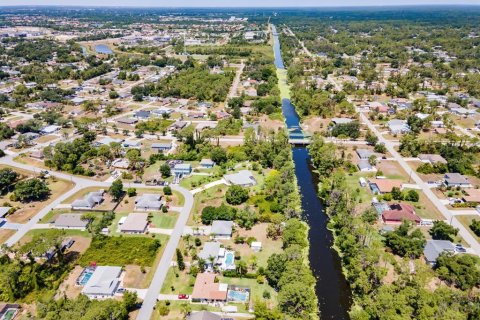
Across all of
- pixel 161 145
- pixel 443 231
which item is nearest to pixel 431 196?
pixel 443 231

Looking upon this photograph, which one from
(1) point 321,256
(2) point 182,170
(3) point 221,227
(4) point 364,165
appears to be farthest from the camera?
(4) point 364,165

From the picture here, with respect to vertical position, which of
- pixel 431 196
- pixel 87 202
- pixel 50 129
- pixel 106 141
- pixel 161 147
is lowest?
pixel 431 196

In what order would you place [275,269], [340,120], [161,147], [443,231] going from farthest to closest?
[340,120]
[161,147]
[443,231]
[275,269]

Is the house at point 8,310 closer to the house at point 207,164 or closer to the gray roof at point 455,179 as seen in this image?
the house at point 207,164

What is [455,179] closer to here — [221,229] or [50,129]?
[221,229]

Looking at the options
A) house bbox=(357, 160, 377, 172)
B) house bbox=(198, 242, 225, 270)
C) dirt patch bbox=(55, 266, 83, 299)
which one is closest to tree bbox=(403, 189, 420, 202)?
house bbox=(357, 160, 377, 172)

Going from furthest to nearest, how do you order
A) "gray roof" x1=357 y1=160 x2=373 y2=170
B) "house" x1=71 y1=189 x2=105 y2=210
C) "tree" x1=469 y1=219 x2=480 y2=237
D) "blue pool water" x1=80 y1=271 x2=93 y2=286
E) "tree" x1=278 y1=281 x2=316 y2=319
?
1. "gray roof" x1=357 y1=160 x2=373 y2=170
2. "house" x1=71 y1=189 x2=105 y2=210
3. "tree" x1=469 y1=219 x2=480 y2=237
4. "blue pool water" x1=80 y1=271 x2=93 y2=286
5. "tree" x1=278 y1=281 x2=316 y2=319

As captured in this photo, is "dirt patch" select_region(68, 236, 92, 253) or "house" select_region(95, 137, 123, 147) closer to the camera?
"dirt patch" select_region(68, 236, 92, 253)

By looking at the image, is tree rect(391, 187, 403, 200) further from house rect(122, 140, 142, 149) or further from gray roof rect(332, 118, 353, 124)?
house rect(122, 140, 142, 149)
